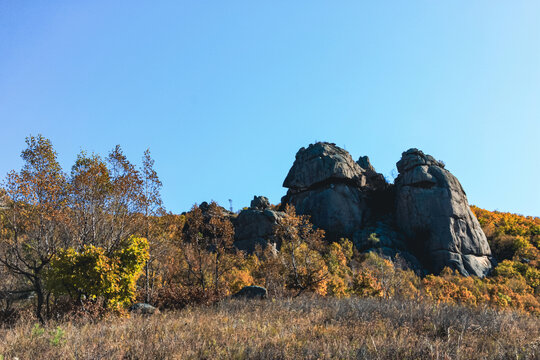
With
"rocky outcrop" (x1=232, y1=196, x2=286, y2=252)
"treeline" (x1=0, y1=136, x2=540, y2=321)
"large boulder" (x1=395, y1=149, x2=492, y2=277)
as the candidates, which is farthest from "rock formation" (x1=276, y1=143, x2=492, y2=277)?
"treeline" (x1=0, y1=136, x2=540, y2=321)

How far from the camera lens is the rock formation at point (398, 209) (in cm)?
5481

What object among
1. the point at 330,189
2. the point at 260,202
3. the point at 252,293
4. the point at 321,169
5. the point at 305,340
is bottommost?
the point at 252,293

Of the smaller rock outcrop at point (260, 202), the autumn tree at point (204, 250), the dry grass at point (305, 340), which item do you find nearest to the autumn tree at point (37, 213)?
the dry grass at point (305, 340)

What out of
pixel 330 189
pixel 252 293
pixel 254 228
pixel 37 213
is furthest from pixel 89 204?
pixel 330 189

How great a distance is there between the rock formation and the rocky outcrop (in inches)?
13.4

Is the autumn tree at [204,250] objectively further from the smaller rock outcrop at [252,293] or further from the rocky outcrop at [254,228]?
the rocky outcrop at [254,228]

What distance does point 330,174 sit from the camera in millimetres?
63875

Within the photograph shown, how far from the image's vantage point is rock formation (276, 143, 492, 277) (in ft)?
180

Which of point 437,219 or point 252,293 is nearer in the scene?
point 252,293

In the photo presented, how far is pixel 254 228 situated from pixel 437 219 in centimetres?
3176

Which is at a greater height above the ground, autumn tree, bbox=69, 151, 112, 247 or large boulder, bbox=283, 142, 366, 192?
large boulder, bbox=283, 142, 366, 192

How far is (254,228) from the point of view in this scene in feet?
186

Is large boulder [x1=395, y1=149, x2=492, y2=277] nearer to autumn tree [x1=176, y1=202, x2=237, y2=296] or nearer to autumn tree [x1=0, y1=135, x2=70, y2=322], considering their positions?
autumn tree [x1=176, y1=202, x2=237, y2=296]

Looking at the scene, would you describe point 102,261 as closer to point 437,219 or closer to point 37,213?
point 37,213
